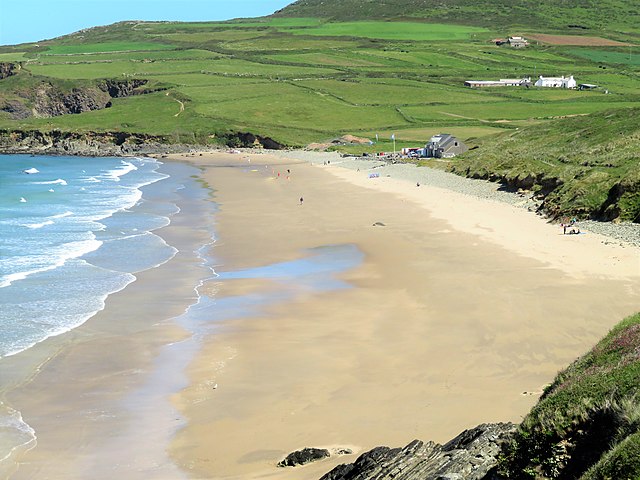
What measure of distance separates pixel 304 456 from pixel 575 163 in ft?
159

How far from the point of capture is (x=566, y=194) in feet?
157

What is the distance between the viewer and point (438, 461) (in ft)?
39.2

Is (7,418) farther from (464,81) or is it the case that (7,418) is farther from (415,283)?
(464,81)

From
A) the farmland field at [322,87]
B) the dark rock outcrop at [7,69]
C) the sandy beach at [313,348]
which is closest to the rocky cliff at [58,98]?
the farmland field at [322,87]

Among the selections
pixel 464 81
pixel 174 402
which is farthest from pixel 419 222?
pixel 464 81

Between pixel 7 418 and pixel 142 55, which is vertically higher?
pixel 142 55

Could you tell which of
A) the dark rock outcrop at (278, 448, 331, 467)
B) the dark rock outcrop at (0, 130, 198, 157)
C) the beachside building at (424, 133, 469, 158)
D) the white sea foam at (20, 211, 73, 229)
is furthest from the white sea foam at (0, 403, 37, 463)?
the dark rock outcrop at (0, 130, 198, 157)

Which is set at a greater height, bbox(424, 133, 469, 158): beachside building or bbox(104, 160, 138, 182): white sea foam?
bbox(424, 133, 469, 158): beachside building

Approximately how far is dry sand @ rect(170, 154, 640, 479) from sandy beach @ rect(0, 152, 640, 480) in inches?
2.9

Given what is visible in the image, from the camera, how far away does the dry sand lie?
59.8 feet

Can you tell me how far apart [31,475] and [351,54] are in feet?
549

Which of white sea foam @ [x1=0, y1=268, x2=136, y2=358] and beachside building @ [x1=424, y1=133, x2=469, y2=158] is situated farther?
beachside building @ [x1=424, y1=133, x2=469, y2=158]

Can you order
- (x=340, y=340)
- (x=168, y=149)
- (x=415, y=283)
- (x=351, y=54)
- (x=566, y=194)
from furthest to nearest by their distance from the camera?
(x=351, y=54)
(x=168, y=149)
(x=566, y=194)
(x=415, y=283)
(x=340, y=340)

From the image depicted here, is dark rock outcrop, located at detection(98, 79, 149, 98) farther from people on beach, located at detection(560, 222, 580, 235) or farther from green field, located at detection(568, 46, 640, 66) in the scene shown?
people on beach, located at detection(560, 222, 580, 235)
